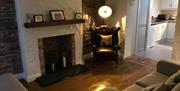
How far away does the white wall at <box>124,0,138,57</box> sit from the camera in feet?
14.4

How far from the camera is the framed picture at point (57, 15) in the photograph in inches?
134

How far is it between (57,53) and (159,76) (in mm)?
2415

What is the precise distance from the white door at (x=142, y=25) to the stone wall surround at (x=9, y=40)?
10.6 ft

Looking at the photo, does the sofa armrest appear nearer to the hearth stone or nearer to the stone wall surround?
the hearth stone

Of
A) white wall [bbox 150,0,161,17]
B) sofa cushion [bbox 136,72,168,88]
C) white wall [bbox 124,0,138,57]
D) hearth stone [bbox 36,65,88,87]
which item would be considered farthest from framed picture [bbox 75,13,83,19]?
white wall [bbox 150,0,161,17]

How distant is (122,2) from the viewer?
14.3 ft

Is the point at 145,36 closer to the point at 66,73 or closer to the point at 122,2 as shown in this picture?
the point at 122,2

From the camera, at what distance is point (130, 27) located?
14.9ft

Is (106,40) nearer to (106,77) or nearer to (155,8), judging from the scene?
(106,77)

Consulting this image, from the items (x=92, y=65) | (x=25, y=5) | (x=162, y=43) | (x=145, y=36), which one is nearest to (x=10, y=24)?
(x=25, y=5)

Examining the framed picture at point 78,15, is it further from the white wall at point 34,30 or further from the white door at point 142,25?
the white door at point 142,25

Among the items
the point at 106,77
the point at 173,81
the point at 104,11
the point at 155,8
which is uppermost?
the point at 155,8

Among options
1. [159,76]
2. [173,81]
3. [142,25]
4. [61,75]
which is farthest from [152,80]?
[142,25]

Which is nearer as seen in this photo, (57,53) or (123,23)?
(57,53)
